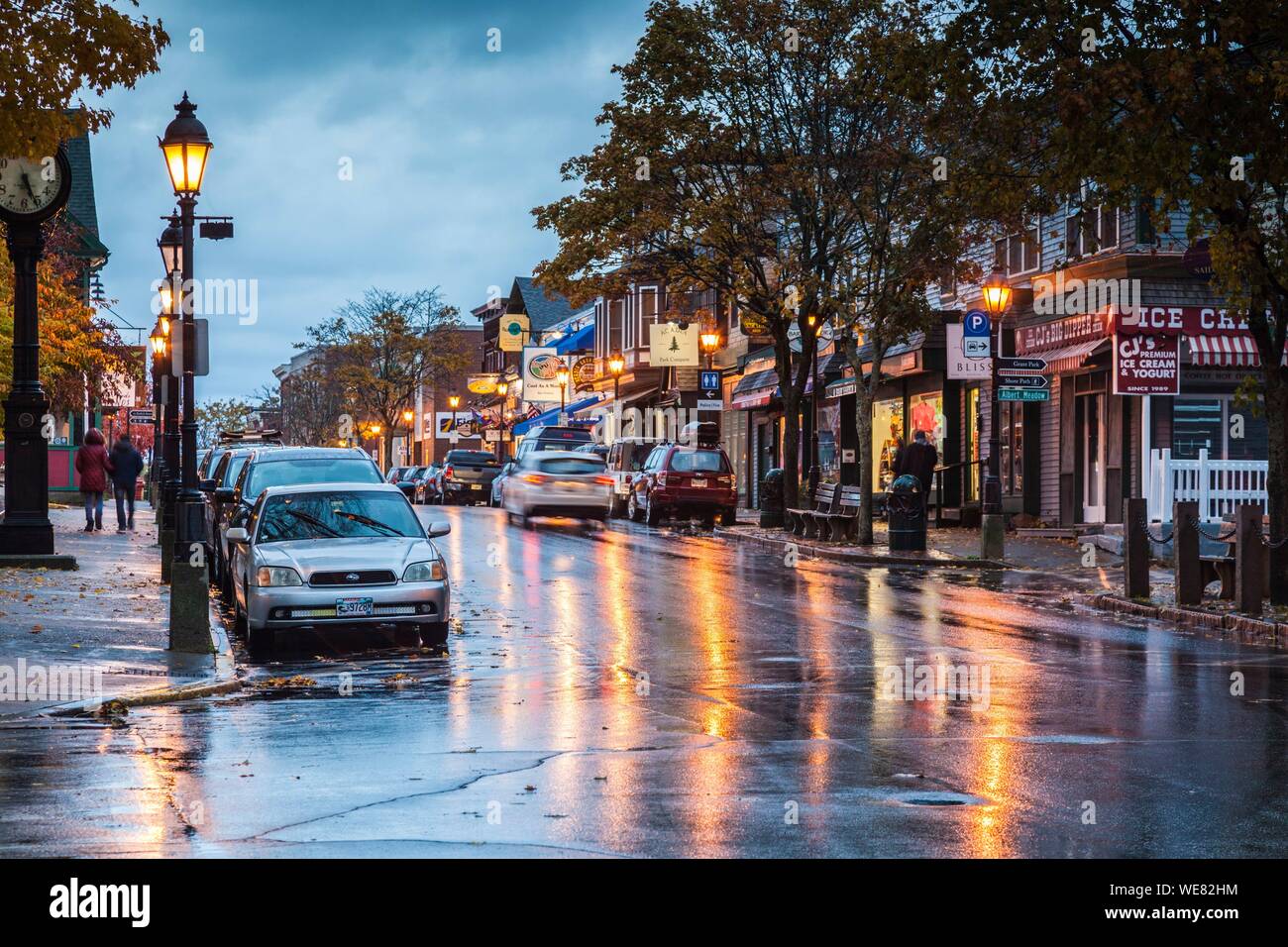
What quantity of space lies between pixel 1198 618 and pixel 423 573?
836 cm

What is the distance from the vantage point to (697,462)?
4038cm

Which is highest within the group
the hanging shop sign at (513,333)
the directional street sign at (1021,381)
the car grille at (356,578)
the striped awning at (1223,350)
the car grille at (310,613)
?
the hanging shop sign at (513,333)

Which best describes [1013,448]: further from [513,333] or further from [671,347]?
[513,333]

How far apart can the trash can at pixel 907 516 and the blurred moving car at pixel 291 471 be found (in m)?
10.6

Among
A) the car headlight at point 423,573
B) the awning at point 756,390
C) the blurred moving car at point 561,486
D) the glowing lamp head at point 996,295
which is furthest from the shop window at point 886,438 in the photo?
the car headlight at point 423,573

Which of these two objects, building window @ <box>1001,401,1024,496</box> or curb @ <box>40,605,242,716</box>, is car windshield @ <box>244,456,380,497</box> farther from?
building window @ <box>1001,401,1024,496</box>

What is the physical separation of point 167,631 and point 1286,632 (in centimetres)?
1066

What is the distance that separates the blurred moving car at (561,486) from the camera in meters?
39.0

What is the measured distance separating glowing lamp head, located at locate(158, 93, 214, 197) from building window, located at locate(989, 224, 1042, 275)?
21071mm

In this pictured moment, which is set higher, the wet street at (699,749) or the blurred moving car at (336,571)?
the blurred moving car at (336,571)

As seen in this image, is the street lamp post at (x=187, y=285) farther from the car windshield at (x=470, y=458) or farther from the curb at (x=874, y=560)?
the car windshield at (x=470, y=458)

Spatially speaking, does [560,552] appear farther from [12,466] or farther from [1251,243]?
[1251,243]

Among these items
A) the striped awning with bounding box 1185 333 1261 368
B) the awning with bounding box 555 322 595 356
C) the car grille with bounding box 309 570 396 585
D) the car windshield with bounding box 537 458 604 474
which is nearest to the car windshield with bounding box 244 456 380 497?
the car grille with bounding box 309 570 396 585
